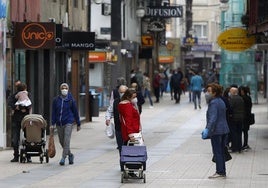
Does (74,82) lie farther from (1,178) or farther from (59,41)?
(1,178)

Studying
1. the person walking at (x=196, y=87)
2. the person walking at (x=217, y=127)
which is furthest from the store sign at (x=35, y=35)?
the person walking at (x=196, y=87)

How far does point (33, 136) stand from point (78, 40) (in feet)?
35.6

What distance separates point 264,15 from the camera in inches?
1205

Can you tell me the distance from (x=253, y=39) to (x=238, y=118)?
8.70 m

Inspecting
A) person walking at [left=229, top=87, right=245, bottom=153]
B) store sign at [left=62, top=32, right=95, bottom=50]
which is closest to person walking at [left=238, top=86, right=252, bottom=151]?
person walking at [left=229, top=87, right=245, bottom=153]

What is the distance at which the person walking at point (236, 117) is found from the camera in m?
25.3

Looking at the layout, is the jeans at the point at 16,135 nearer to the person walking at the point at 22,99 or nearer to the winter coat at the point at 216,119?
the person walking at the point at 22,99

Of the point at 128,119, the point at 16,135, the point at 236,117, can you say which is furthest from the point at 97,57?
the point at 128,119

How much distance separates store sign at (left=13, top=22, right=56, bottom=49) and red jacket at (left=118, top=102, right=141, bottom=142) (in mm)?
7121

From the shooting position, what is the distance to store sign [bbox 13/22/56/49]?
26156mm

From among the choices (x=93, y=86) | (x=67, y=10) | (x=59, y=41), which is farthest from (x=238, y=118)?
(x=93, y=86)

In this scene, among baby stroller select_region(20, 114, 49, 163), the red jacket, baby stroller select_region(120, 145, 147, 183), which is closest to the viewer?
baby stroller select_region(120, 145, 147, 183)

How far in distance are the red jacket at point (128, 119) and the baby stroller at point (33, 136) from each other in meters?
3.20

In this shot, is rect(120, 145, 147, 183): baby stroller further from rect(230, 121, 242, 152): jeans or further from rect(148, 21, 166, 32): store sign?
rect(148, 21, 166, 32): store sign
